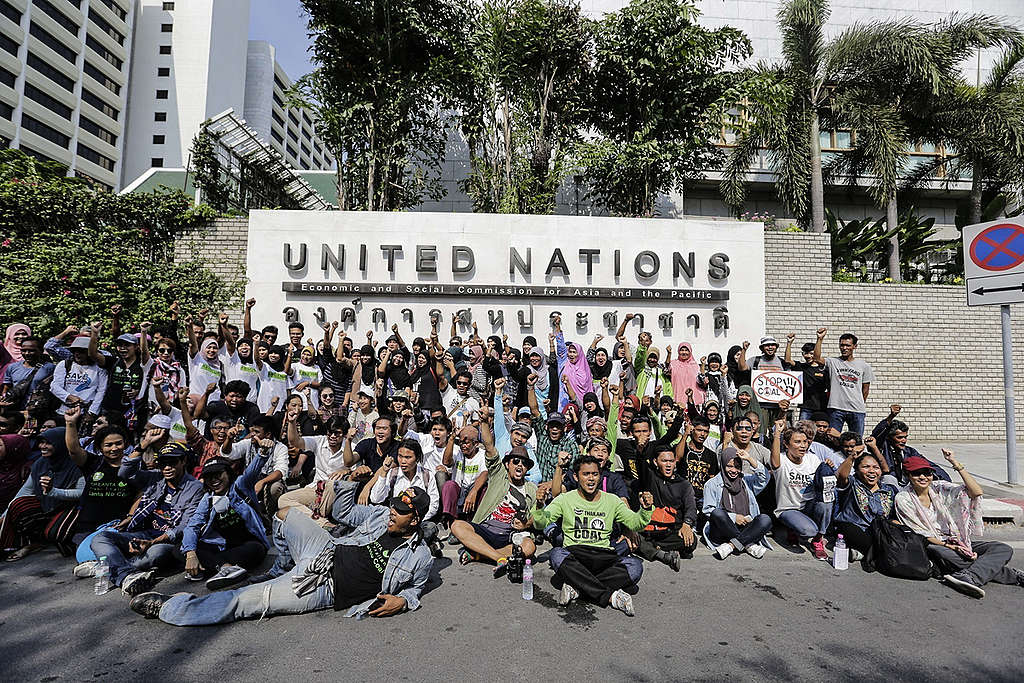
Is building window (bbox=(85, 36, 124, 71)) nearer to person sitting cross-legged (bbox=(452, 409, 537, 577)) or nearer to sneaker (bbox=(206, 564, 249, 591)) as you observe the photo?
sneaker (bbox=(206, 564, 249, 591))

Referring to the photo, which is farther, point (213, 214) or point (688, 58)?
point (688, 58)

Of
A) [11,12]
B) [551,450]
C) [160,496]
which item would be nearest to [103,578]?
[160,496]

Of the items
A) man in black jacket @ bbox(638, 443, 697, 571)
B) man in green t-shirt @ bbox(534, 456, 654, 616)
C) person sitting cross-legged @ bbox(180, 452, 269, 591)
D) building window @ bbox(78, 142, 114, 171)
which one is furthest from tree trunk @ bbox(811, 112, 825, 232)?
building window @ bbox(78, 142, 114, 171)

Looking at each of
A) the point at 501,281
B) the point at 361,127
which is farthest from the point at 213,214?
the point at 501,281

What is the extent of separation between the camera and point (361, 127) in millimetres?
12789

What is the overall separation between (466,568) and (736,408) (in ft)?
16.3

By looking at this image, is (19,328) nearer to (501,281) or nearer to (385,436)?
(385,436)

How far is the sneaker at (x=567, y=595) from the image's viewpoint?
425 centimetres

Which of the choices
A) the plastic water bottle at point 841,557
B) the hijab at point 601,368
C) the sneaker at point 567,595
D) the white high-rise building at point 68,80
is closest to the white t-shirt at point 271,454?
the sneaker at point 567,595

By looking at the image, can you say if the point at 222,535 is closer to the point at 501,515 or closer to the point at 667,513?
the point at 501,515

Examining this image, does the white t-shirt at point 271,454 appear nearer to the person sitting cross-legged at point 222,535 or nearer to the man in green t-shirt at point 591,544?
the person sitting cross-legged at point 222,535

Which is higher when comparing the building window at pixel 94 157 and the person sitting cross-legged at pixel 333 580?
the building window at pixel 94 157

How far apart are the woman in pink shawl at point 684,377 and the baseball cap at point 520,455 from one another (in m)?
3.61

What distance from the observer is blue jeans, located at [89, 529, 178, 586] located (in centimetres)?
444
